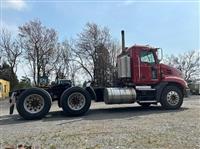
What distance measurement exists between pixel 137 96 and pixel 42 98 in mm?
4495

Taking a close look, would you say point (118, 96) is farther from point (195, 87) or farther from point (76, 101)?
point (195, 87)

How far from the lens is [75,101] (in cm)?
1423

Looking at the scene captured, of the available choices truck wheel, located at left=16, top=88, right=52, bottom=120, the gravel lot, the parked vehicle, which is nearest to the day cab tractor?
truck wheel, located at left=16, top=88, right=52, bottom=120

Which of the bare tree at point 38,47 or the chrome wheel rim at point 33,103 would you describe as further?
the bare tree at point 38,47

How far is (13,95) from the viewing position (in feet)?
46.3

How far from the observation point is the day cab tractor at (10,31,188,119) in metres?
14.0

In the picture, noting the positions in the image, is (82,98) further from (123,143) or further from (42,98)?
(123,143)

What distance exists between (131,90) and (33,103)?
14.7 ft

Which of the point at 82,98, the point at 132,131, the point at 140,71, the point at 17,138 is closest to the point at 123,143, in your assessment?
the point at 132,131

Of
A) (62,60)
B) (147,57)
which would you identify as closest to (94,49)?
(62,60)

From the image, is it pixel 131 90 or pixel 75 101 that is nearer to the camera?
pixel 75 101

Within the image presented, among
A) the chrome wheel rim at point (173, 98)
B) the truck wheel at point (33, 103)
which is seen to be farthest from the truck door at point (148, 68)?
the truck wheel at point (33, 103)

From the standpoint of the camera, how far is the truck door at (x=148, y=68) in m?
16.2

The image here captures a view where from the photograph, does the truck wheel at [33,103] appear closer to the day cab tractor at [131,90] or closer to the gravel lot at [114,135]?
the day cab tractor at [131,90]
